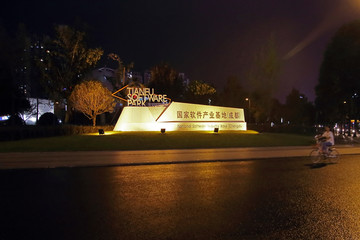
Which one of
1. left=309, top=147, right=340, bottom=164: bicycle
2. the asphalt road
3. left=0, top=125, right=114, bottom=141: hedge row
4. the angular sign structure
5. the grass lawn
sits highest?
the angular sign structure

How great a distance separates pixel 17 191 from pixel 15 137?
1803 centimetres

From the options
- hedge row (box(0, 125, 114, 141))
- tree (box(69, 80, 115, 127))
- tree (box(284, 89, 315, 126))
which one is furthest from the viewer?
tree (box(284, 89, 315, 126))

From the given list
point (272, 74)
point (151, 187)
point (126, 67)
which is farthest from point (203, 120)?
point (272, 74)

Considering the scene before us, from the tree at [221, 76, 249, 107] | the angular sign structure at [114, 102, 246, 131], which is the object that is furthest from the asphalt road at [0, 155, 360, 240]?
the tree at [221, 76, 249, 107]

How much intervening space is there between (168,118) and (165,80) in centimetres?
2988

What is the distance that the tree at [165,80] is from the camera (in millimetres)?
58669

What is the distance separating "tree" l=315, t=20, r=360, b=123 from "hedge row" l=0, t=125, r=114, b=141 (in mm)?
32294

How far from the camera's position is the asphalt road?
489 centimetres

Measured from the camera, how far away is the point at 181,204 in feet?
21.5

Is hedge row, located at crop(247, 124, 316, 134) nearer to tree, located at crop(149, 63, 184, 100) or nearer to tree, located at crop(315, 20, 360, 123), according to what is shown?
tree, located at crop(315, 20, 360, 123)

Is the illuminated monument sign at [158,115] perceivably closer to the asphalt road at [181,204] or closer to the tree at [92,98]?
the tree at [92,98]

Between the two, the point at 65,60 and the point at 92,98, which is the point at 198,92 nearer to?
the point at 65,60

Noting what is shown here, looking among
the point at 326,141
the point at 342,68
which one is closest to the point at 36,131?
the point at 326,141

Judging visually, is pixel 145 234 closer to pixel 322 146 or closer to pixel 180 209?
pixel 180 209
